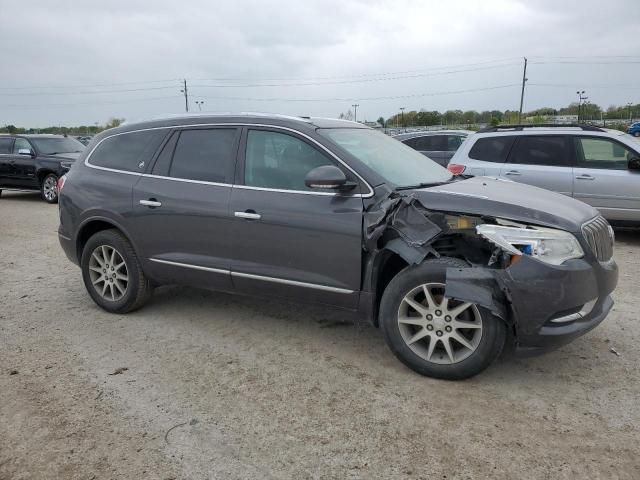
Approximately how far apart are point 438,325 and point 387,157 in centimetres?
151

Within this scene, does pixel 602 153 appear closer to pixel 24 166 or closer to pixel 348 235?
pixel 348 235

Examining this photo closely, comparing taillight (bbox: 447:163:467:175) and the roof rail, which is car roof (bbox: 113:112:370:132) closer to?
taillight (bbox: 447:163:467:175)

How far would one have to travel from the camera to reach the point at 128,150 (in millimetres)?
4980

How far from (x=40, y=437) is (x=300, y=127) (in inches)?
106

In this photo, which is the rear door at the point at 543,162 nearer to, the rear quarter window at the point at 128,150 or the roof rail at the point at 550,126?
the roof rail at the point at 550,126

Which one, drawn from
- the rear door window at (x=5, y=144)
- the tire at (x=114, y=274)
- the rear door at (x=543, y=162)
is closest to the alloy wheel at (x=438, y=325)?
the tire at (x=114, y=274)

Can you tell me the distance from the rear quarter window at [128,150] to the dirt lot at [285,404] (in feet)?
4.63

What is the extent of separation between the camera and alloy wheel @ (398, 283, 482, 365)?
3467 mm

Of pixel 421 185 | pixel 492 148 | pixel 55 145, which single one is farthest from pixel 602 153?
pixel 55 145

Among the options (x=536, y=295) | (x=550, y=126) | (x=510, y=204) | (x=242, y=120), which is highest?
(x=550, y=126)

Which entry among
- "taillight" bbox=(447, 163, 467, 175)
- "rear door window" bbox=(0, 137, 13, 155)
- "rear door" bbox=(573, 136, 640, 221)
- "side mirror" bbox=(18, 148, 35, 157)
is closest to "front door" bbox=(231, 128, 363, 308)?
"taillight" bbox=(447, 163, 467, 175)

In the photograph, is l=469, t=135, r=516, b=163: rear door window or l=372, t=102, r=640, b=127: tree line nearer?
l=469, t=135, r=516, b=163: rear door window

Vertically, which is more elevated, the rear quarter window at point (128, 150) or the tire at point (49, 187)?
the rear quarter window at point (128, 150)

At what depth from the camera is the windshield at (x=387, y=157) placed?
160 inches
